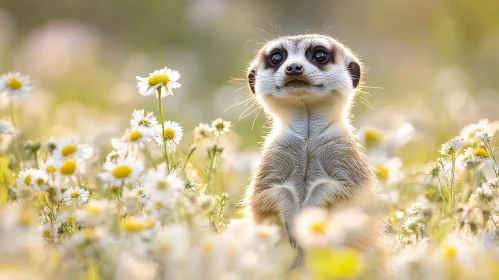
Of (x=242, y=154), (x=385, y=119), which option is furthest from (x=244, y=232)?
(x=385, y=119)

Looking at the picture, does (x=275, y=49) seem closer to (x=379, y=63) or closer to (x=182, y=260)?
(x=182, y=260)

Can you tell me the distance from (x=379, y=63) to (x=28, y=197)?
1071 centimetres

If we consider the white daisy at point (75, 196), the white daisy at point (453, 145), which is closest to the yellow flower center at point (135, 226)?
the white daisy at point (75, 196)

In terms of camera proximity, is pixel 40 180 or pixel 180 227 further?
pixel 40 180

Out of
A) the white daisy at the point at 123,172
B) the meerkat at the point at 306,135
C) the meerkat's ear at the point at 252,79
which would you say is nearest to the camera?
the white daisy at the point at 123,172

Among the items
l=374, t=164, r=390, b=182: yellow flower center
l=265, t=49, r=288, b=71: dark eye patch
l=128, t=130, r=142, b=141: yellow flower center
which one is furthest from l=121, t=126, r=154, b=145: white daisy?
l=374, t=164, r=390, b=182: yellow flower center

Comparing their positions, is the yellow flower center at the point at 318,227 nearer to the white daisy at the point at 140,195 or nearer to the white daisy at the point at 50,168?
the white daisy at the point at 140,195

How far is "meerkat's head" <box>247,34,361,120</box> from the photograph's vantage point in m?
4.45

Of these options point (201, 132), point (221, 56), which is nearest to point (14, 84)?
point (201, 132)

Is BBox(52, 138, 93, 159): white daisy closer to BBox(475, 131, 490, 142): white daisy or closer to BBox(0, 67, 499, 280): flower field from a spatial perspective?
BBox(0, 67, 499, 280): flower field

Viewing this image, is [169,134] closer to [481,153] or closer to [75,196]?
[75,196]

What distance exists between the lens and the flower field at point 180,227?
2.12 meters

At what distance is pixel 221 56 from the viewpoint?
1353cm

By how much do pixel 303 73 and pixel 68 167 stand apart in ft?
5.10
